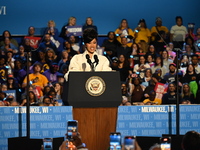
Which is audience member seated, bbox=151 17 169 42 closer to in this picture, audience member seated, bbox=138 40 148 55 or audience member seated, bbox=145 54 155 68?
audience member seated, bbox=138 40 148 55

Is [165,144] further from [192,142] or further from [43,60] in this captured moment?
[43,60]

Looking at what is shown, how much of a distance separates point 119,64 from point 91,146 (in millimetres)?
5600

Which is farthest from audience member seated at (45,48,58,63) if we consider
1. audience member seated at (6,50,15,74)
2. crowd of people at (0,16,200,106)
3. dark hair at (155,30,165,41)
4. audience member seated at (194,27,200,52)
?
audience member seated at (194,27,200,52)

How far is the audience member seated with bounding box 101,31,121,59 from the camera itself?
1161cm

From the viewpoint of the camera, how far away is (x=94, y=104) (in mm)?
5410

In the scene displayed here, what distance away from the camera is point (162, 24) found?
43.3 ft

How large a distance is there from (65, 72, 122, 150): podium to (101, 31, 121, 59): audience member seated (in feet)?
20.1

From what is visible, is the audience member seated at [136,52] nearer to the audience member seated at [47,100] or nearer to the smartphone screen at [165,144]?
the audience member seated at [47,100]

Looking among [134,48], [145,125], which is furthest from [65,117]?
[134,48]

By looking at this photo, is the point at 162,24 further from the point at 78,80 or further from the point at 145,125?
the point at 78,80

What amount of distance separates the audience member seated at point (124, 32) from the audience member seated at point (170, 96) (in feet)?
8.01

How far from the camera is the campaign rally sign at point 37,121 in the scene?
8.30 metres

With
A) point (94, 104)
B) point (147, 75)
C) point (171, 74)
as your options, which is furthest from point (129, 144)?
point (171, 74)

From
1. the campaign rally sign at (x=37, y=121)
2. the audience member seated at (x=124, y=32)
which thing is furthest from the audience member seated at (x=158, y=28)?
the campaign rally sign at (x=37, y=121)
